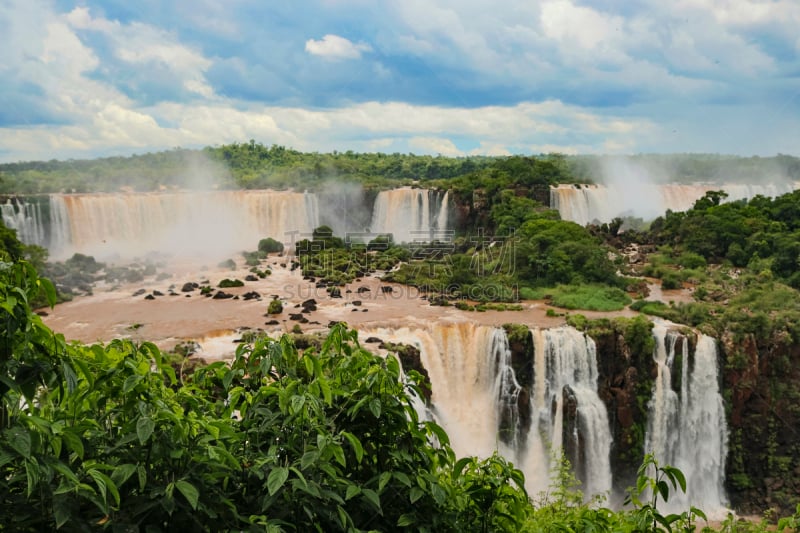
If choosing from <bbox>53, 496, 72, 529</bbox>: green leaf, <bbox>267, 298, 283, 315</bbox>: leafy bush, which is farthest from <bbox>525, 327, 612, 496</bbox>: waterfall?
<bbox>53, 496, 72, 529</bbox>: green leaf

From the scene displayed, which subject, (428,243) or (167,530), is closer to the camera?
(167,530)

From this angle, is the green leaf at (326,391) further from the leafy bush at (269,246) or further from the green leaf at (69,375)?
the leafy bush at (269,246)

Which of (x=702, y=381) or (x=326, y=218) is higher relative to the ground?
(x=326, y=218)

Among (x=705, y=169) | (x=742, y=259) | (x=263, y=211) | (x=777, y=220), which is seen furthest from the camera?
(x=705, y=169)

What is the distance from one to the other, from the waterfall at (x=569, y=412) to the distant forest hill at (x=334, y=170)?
16.3 metres

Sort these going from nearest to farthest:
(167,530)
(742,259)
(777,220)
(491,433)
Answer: (167,530)
(491,433)
(742,259)
(777,220)

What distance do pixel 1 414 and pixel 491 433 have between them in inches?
555

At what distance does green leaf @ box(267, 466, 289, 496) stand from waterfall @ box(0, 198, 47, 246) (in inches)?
1087

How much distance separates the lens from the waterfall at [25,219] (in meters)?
26.2

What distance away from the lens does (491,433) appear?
15406 mm

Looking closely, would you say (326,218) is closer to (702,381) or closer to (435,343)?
(435,343)

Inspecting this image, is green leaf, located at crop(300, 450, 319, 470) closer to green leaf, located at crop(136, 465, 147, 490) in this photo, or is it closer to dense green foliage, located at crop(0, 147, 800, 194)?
green leaf, located at crop(136, 465, 147, 490)

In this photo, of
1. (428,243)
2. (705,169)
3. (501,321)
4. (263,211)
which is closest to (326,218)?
(263,211)

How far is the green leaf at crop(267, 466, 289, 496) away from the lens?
219 cm
